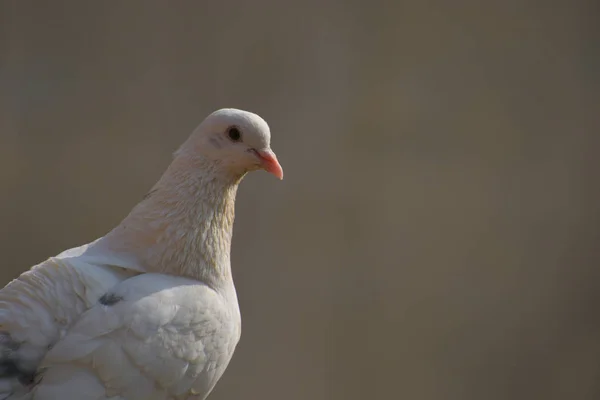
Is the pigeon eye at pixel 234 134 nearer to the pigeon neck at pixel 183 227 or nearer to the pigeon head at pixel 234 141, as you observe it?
the pigeon head at pixel 234 141

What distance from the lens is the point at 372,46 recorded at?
4.89 m

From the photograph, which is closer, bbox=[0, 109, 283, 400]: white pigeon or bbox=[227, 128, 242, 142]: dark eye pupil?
bbox=[0, 109, 283, 400]: white pigeon

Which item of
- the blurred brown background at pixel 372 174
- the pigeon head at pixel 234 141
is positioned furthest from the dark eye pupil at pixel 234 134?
the blurred brown background at pixel 372 174

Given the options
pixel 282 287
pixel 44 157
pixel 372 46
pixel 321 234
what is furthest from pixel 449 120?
pixel 44 157

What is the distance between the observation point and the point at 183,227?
274 cm

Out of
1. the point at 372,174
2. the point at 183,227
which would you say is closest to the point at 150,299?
the point at 183,227

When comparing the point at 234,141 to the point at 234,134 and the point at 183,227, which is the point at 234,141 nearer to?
the point at 234,134

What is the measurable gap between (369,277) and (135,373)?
2688 millimetres

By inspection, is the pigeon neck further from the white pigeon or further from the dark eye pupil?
the dark eye pupil

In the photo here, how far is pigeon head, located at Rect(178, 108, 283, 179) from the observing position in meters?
2.75

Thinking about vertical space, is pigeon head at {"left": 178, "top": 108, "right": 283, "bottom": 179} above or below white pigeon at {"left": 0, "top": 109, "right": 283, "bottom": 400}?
above

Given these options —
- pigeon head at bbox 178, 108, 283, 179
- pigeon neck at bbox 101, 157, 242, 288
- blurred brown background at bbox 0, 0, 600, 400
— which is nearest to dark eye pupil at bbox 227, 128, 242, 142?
pigeon head at bbox 178, 108, 283, 179

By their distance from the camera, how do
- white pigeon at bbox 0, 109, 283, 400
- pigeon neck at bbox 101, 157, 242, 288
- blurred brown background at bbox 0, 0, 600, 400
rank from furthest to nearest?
blurred brown background at bbox 0, 0, 600, 400 → pigeon neck at bbox 101, 157, 242, 288 → white pigeon at bbox 0, 109, 283, 400

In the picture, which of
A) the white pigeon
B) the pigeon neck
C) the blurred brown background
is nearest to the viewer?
the white pigeon
